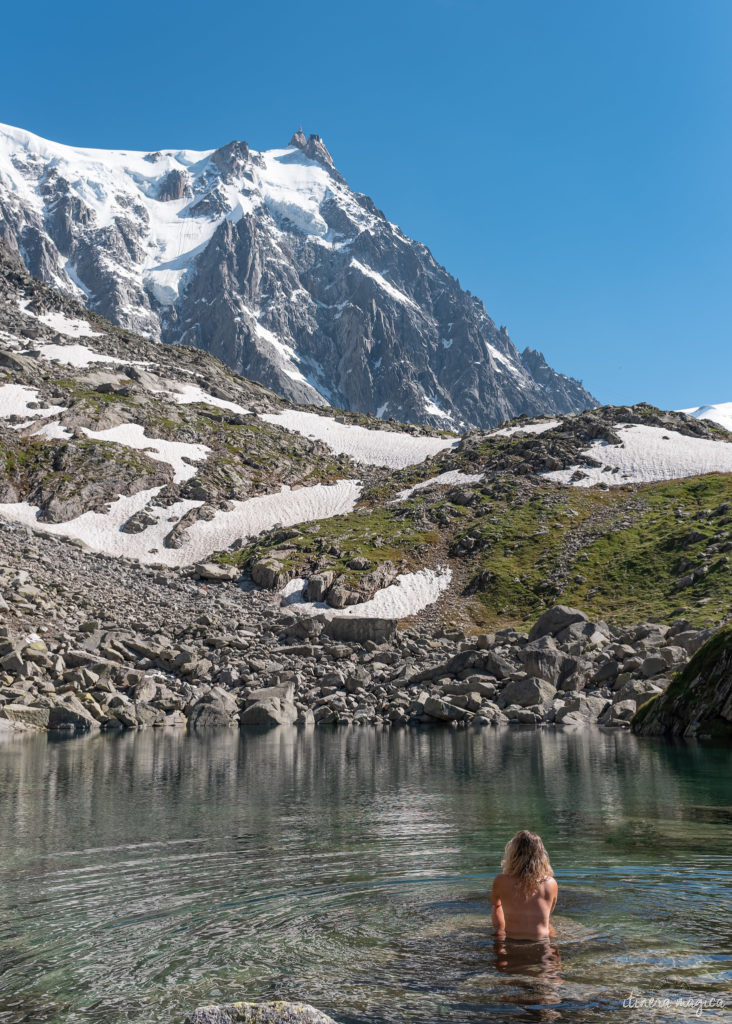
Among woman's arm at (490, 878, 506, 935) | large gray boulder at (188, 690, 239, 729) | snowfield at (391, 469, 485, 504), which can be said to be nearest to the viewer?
woman's arm at (490, 878, 506, 935)

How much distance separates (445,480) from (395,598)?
47888 mm

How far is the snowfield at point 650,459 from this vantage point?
445 feet

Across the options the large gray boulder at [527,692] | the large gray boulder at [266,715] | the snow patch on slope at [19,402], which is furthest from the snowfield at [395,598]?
the snow patch on slope at [19,402]

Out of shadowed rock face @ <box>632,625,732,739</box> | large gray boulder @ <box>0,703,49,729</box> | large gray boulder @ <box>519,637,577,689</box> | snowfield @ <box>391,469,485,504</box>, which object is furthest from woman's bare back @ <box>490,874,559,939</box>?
Answer: snowfield @ <box>391,469,485,504</box>

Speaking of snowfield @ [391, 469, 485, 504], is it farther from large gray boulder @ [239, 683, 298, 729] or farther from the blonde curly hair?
the blonde curly hair

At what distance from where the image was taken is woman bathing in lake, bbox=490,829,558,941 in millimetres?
11430

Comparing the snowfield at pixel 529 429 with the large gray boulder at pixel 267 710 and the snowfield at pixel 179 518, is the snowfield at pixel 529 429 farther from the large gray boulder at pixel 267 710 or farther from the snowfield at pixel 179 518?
the large gray boulder at pixel 267 710

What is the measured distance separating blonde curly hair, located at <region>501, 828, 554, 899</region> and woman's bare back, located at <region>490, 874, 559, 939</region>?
7 cm

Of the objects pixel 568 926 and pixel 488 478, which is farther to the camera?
pixel 488 478

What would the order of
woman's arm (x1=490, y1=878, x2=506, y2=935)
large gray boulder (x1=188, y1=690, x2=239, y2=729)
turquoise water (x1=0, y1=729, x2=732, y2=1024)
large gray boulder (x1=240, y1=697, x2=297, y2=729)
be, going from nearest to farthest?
turquoise water (x1=0, y1=729, x2=732, y2=1024) < woman's arm (x1=490, y1=878, x2=506, y2=935) < large gray boulder (x1=188, y1=690, x2=239, y2=729) < large gray boulder (x1=240, y1=697, x2=297, y2=729)

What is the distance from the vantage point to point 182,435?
509ft

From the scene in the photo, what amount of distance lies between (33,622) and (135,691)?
15.7 m

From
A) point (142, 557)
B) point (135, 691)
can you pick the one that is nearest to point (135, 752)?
point (135, 691)

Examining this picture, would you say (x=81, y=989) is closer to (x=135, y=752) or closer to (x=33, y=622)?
(x=135, y=752)
